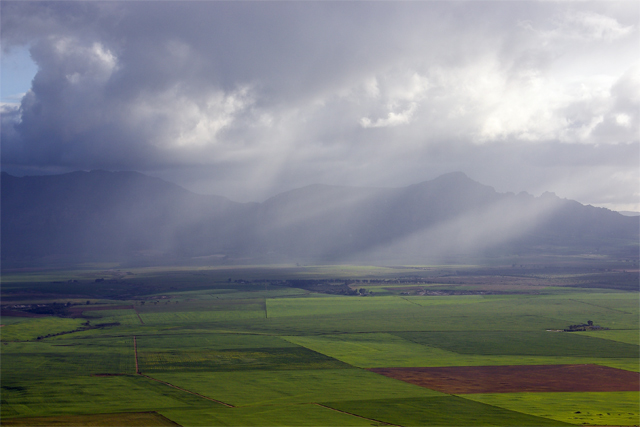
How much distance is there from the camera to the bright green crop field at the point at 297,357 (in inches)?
2055

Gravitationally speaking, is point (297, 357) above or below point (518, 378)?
below

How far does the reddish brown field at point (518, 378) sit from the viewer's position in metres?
61.2

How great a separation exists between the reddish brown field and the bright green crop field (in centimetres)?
191

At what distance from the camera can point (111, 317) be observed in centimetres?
13312

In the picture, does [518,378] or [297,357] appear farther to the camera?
[297,357]

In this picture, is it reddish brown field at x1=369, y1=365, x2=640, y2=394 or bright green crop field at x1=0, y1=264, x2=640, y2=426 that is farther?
reddish brown field at x1=369, y1=365, x2=640, y2=394

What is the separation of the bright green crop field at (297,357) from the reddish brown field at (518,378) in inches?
75.3

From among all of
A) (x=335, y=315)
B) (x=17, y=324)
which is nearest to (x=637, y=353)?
(x=335, y=315)

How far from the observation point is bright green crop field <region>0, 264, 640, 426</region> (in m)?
52.2

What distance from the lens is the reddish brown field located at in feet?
201

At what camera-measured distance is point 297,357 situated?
81.0 metres

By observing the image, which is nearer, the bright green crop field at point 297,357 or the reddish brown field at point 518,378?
the bright green crop field at point 297,357

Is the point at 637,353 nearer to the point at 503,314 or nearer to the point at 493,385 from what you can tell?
the point at 493,385

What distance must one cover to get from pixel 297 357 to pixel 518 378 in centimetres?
3112
